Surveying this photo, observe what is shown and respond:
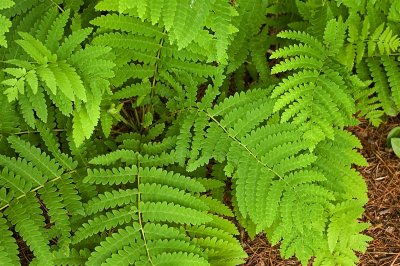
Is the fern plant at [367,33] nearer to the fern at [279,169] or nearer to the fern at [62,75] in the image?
the fern at [279,169]

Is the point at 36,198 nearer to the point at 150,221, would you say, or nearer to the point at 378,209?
the point at 150,221

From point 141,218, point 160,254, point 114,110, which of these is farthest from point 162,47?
point 160,254

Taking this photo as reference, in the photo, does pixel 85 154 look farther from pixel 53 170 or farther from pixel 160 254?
pixel 160 254

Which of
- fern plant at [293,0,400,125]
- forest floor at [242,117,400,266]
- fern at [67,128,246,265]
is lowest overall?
forest floor at [242,117,400,266]

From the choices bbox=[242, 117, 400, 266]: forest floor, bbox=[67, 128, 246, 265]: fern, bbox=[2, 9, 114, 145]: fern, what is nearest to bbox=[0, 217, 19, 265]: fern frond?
bbox=[67, 128, 246, 265]: fern

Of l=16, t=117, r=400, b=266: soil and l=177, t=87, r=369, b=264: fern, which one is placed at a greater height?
l=177, t=87, r=369, b=264: fern

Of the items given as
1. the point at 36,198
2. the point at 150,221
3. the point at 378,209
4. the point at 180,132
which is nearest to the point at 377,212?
the point at 378,209

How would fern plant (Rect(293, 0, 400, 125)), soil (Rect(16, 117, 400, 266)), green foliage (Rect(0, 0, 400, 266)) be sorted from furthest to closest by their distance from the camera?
soil (Rect(16, 117, 400, 266)) < fern plant (Rect(293, 0, 400, 125)) < green foliage (Rect(0, 0, 400, 266))

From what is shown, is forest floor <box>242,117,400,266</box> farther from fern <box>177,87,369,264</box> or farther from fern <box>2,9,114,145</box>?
fern <box>2,9,114,145</box>
